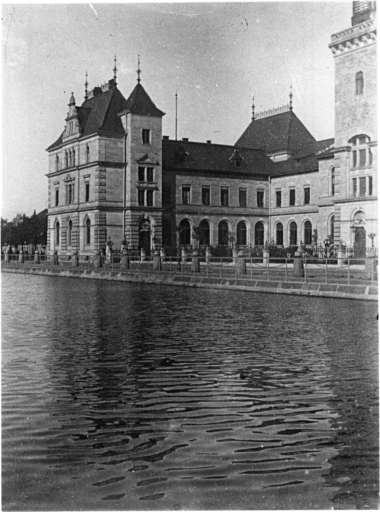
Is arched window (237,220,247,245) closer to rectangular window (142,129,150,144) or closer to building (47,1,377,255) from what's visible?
building (47,1,377,255)

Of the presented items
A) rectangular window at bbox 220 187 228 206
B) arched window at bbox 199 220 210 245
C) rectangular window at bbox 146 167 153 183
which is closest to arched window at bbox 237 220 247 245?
rectangular window at bbox 220 187 228 206

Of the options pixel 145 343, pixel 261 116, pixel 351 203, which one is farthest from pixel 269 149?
pixel 145 343

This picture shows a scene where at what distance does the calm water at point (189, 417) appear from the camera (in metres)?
4.51

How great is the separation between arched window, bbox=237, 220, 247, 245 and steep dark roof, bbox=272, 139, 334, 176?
20.4ft

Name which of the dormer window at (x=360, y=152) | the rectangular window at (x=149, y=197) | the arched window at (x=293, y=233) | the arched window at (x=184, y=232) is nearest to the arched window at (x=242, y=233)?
the arched window at (x=293, y=233)

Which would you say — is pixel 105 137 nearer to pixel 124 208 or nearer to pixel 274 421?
pixel 124 208

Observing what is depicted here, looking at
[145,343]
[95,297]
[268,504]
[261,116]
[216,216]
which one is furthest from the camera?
[261,116]

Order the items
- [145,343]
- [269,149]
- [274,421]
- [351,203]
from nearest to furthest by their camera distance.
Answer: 1. [274,421]
2. [145,343]
3. [351,203]
4. [269,149]

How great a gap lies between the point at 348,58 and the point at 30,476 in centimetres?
4080

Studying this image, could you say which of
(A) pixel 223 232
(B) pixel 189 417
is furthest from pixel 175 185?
(B) pixel 189 417

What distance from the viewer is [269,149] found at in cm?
7119

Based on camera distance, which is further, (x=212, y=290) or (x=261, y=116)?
(x=261, y=116)

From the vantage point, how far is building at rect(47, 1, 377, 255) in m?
55.7

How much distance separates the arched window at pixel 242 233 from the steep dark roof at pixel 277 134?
9.93 m
